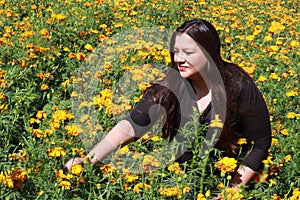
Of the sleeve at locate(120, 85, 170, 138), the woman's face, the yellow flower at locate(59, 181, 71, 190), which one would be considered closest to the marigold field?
the yellow flower at locate(59, 181, 71, 190)

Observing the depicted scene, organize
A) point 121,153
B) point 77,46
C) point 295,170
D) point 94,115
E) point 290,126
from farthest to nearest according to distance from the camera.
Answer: point 77,46
point 290,126
point 94,115
point 295,170
point 121,153

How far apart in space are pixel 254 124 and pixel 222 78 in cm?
31

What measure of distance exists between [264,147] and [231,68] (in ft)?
1.60

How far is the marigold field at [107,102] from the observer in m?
2.18

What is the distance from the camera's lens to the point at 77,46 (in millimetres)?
4594

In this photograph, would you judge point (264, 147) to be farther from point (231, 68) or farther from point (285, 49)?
point (285, 49)

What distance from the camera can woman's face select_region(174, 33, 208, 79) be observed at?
7.55 ft

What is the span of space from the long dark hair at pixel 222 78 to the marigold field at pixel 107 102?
0.30 feet

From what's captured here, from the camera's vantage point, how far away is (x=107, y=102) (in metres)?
3.10

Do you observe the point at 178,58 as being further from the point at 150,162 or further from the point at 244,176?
the point at 244,176

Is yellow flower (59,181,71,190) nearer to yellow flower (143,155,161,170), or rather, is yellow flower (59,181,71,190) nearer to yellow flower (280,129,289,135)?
yellow flower (143,155,161,170)

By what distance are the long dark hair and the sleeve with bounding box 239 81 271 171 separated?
0.15 feet

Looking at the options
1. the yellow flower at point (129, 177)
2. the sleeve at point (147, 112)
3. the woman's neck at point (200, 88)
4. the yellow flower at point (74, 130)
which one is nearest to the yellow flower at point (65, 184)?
the yellow flower at point (129, 177)

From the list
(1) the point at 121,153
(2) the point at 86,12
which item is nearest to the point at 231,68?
(1) the point at 121,153
